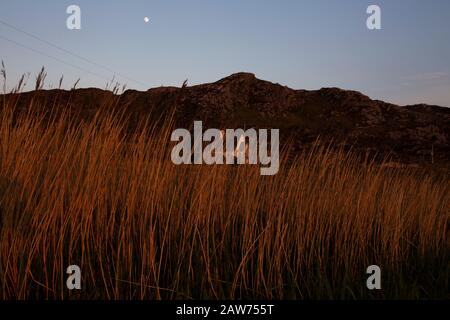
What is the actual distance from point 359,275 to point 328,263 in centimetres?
21

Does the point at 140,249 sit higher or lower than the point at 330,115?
lower

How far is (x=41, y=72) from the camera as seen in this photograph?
300 cm

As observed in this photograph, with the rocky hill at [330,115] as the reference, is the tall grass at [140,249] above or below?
below

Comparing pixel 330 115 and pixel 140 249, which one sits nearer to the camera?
pixel 140 249

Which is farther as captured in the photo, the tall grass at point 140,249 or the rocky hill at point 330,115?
the rocky hill at point 330,115

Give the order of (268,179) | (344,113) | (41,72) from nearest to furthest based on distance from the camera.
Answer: (41,72) < (268,179) < (344,113)

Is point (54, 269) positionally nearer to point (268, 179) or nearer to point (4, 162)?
point (4, 162)

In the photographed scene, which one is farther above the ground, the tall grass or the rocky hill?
the rocky hill

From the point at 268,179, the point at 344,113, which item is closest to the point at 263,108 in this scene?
the point at 344,113

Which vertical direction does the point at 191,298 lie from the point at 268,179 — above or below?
below

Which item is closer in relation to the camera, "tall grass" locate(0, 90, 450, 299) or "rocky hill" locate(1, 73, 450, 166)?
"tall grass" locate(0, 90, 450, 299)
